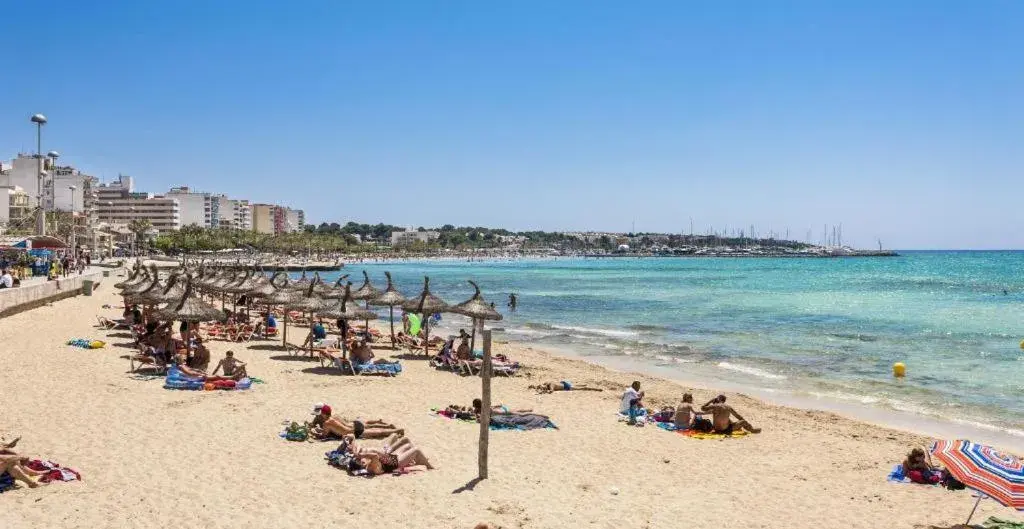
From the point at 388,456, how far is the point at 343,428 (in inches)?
60.2

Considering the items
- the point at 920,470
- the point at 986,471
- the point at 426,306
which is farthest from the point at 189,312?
the point at 986,471

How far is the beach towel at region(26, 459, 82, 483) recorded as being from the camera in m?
7.70

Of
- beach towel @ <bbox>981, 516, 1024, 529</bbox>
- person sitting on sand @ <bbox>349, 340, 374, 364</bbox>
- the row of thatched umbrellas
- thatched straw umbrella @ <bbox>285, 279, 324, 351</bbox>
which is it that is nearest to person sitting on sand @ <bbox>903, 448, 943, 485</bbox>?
beach towel @ <bbox>981, 516, 1024, 529</bbox>

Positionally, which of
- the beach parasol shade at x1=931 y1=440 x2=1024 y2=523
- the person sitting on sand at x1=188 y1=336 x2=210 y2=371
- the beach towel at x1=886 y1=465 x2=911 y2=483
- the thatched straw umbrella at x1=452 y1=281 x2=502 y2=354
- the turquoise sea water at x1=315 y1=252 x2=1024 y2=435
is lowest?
the turquoise sea water at x1=315 y1=252 x2=1024 y2=435

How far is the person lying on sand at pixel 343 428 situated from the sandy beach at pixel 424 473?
353mm

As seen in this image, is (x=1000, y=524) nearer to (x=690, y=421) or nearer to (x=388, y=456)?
(x=690, y=421)

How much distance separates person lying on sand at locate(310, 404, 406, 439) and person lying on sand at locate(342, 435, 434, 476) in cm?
72

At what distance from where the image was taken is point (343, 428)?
999 cm

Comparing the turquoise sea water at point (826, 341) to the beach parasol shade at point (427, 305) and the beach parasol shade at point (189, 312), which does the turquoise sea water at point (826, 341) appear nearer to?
the beach parasol shade at point (427, 305)

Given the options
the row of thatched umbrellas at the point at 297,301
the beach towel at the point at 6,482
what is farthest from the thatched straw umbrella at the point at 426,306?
the beach towel at the point at 6,482

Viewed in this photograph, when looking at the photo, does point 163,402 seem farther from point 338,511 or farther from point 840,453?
point 840,453

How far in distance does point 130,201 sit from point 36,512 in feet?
506

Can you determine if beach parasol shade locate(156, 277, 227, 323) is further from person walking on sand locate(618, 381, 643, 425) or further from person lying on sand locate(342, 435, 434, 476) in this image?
person walking on sand locate(618, 381, 643, 425)

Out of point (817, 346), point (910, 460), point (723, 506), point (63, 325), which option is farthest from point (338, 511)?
point (817, 346)
